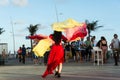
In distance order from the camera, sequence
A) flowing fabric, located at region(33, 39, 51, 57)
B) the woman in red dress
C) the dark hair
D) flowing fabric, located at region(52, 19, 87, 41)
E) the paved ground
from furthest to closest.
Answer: flowing fabric, located at region(52, 19, 87, 41), flowing fabric, located at region(33, 39, 51, 57), the dark hair, the woman in red dress, the paved ground

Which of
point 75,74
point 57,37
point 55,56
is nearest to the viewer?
point 55,56

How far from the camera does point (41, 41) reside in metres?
17.9

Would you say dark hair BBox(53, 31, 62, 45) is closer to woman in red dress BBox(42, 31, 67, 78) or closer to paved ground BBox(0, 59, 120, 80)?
woman in red dress BBox(42, 31, 67, 78)

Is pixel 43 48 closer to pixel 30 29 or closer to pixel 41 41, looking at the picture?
pixel 41 41

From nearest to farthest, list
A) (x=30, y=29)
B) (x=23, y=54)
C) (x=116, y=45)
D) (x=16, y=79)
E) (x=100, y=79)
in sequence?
(x=100, y=79) < (x=16, y=79) < (x=116, y=45) < (x=23, y=54) < (x=30, y=29)

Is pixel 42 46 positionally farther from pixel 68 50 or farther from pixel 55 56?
pixel 68 50

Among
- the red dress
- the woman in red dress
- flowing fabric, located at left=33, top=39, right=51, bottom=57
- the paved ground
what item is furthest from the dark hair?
the paved ground

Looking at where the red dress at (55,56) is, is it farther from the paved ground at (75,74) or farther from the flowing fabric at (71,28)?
the flowing fabric at (71,28)

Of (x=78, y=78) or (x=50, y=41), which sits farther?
(x=50, y=41)

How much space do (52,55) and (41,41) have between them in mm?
1239

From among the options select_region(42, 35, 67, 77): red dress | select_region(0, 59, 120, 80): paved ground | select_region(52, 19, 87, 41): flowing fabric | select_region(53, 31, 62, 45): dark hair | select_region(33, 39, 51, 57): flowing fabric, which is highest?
select_region(52, 19, 87, 41): flowing fabric

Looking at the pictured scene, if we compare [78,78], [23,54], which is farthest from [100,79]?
[23,54]

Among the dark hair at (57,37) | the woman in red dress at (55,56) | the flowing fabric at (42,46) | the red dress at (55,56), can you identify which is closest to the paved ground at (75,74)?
the woman in red dress at (55,56)

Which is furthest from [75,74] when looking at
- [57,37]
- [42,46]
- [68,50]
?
[68,50]
